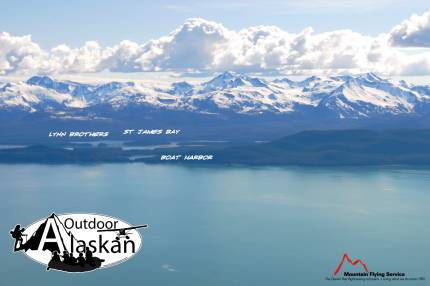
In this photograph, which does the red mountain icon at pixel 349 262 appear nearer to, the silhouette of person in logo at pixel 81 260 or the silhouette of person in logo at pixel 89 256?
the silhouette of person in logo at pixel 81 260

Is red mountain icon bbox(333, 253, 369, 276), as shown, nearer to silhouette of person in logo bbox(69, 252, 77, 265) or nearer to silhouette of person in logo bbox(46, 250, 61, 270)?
silhouette of person in logo bbox(69, 252, 77, 265)

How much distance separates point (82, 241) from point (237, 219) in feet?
146

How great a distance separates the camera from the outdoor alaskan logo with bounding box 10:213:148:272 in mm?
43719

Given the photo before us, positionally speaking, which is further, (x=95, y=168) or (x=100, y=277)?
(x=95, y=168)

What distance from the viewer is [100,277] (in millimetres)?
58750

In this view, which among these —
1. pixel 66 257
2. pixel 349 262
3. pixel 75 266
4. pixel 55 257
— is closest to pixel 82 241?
pixel 66 257

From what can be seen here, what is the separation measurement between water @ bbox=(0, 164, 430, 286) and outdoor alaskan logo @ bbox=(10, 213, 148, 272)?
38.7 feet

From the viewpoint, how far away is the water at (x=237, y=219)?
60.6 metres

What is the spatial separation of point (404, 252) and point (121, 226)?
34.0 m

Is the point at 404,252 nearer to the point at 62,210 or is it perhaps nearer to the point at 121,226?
the point at 121,226

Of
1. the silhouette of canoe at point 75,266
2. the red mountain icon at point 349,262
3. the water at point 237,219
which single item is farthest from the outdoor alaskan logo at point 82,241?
the red mountain icon at point 349,262

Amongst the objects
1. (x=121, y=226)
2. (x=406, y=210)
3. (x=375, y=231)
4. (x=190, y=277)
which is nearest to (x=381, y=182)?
(x=406, y=210)

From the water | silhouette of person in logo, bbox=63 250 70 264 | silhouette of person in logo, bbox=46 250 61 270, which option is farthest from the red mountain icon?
silhouette of person in logo, bbox=46 250 61 270

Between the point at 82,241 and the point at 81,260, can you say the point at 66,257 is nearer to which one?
the point at 81,260
